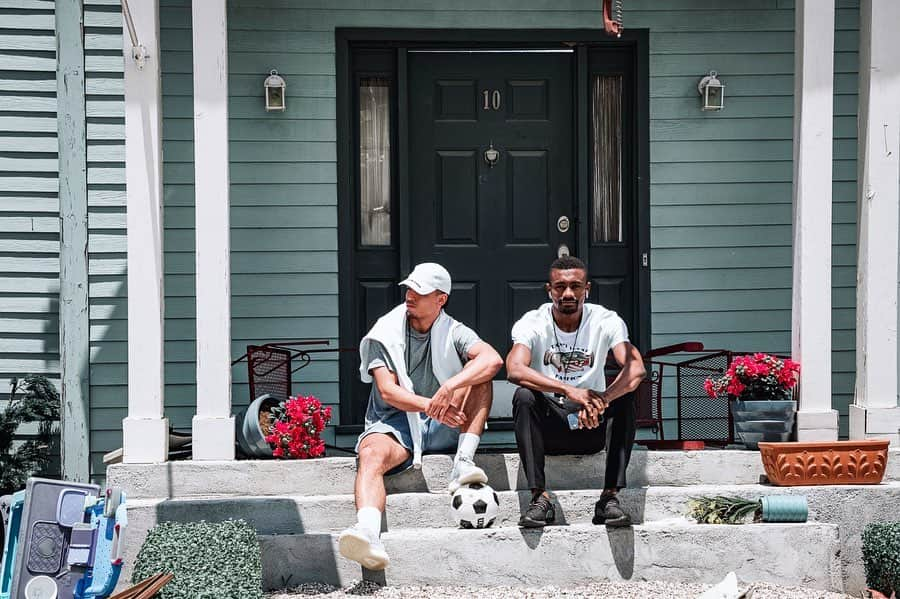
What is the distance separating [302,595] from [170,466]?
0.89 m

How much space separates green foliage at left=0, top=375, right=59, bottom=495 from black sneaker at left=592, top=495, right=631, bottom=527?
10.5 ft

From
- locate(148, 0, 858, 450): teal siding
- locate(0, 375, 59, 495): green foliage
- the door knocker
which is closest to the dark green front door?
the door knocker

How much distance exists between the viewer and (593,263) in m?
6.71

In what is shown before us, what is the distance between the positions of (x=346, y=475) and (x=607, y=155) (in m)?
2.70

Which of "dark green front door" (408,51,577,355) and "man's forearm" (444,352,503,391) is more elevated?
"dark green front door" (408,51,577,355)

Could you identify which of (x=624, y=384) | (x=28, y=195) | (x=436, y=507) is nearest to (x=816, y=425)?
(x=624, y=384)

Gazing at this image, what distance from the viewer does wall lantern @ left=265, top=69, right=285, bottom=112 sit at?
6.35 meters

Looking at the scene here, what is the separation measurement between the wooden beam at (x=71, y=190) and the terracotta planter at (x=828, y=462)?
361 centimetres

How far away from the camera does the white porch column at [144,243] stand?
5027 millimetres

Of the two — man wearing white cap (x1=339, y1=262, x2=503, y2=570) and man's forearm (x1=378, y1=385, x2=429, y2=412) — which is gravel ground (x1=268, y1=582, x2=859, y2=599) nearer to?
man wearing white cap (x1=339, y1=262, x2=503, y2=570)

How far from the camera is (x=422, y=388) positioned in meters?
5.16

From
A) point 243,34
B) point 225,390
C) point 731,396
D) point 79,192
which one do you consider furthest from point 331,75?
point 731,396

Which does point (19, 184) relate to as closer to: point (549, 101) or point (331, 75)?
point (331, 75)

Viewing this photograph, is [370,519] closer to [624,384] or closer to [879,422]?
[624,384]
